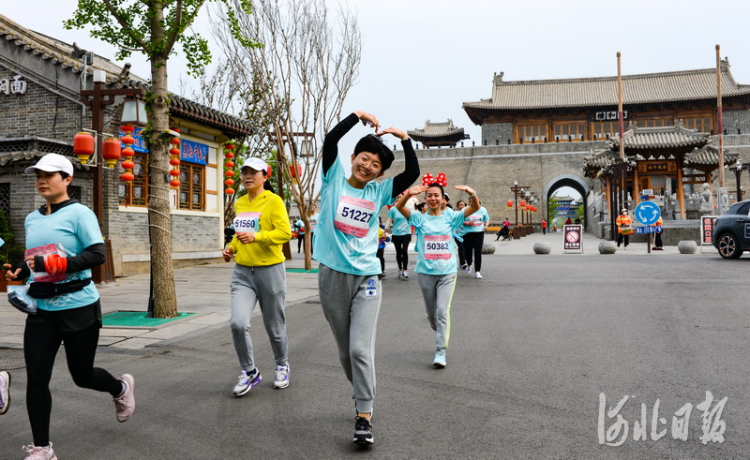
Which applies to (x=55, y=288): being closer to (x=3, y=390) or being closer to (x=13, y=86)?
(x=3, y=390)

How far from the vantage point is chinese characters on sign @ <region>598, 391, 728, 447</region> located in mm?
3377

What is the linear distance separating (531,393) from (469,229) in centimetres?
797

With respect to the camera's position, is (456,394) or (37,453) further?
(456,394)

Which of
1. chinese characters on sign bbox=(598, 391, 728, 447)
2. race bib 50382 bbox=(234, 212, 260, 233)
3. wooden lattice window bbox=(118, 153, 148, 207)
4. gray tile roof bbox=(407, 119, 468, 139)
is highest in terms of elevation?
gray tile roof bbox=(407, 119, 468, 139)

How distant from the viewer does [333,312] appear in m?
3.52

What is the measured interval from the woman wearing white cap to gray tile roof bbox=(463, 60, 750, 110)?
155 feet

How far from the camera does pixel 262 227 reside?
4.59 m

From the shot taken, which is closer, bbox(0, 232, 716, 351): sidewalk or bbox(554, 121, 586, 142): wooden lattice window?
bbox(0, 232, 716, 351): sidewalk

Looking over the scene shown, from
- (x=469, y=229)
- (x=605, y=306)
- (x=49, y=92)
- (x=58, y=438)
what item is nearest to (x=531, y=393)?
(x=58, y=438)

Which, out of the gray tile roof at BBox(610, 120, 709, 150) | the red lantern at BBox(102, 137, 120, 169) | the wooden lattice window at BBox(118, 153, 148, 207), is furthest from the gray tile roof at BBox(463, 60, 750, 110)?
the red lantern at BBox(102, 137, 120, 169)

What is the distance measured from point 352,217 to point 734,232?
46.5ft

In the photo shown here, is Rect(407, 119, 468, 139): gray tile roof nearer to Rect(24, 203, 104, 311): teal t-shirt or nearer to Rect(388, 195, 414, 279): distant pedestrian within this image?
Rect(388, 195, 414, 279): distant pedestrian

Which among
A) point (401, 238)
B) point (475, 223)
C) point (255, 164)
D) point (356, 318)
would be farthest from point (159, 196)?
point (475, 223)

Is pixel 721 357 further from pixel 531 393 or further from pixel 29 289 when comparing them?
pixel 29 289
